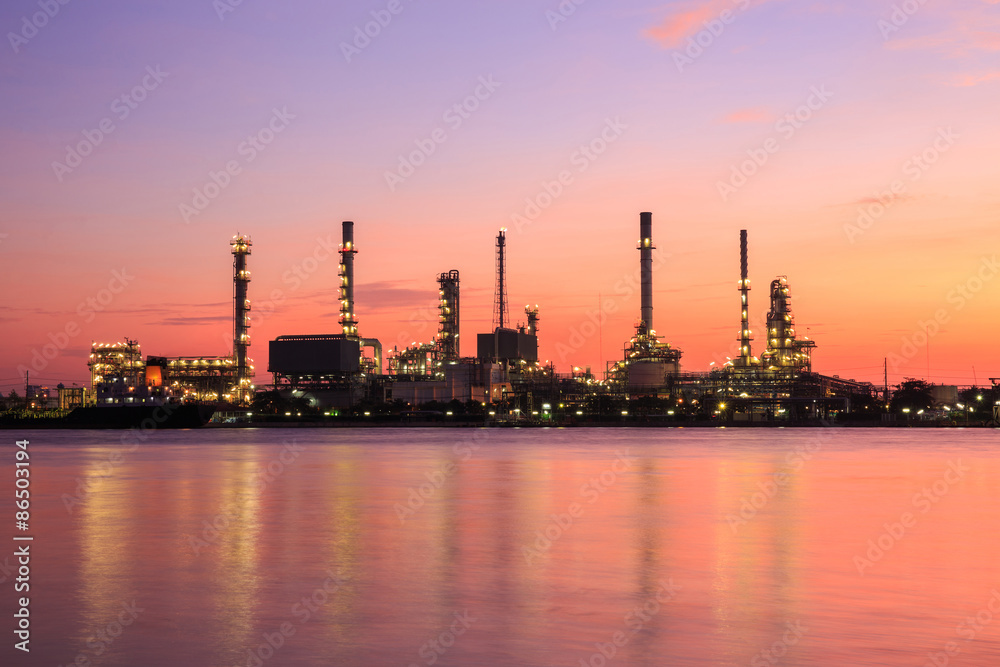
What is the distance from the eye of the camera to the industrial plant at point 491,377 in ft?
508

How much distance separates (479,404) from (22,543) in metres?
140

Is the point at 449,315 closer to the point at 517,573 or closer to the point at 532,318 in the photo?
the point at 532,318

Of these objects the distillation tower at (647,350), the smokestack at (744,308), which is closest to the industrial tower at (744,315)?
the smokestack at (744,308)

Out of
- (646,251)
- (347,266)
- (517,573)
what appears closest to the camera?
(517,573)

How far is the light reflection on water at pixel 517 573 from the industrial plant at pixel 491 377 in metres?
115

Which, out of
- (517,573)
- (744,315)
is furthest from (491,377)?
(517,573)

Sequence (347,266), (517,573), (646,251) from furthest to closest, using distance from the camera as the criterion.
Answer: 1. (347,266)
2. (646,251)
3. (517,573)

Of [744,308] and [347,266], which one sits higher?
[347,266]

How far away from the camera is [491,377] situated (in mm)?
167500

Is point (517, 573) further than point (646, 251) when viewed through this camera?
No

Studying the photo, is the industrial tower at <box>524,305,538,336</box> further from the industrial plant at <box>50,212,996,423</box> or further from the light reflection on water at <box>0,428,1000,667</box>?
the light reflection on water at <box>0,428,1000,667</box>

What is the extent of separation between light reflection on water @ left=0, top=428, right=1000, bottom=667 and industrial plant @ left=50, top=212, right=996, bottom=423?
376ft

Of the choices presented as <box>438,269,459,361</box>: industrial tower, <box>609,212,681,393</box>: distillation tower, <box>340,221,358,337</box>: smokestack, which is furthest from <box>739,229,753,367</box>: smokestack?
<box>340,221,358,337</box>: smokestack

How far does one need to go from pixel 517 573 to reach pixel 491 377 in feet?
486
